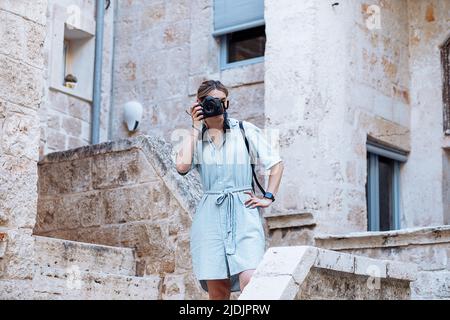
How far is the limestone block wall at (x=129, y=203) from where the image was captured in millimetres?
7348

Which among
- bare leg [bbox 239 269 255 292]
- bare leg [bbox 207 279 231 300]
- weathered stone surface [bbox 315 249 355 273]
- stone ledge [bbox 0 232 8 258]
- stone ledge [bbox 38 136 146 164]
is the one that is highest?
stone ledge [bbox 38 136 146 164]

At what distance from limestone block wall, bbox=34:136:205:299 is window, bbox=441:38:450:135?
2.76 m

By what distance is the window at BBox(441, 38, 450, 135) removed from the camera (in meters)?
9.39

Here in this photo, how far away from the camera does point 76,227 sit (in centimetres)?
802

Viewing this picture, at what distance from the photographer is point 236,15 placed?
396 inches

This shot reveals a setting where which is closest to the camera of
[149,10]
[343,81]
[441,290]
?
[441,290]

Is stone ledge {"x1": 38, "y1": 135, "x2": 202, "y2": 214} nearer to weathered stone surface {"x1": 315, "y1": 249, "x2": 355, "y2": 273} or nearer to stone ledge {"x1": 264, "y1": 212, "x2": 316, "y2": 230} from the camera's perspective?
stone ledge {"x1": 264, "y1": 212, "x2": 316, "y2": 230}

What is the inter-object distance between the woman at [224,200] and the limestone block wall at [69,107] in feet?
16.1

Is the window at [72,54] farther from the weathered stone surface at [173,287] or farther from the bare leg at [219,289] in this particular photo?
the bare leg at [219,289]

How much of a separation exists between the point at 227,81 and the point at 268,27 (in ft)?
3.75

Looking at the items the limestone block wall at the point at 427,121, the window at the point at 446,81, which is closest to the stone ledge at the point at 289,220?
the limestone block wall at the point at 427,121

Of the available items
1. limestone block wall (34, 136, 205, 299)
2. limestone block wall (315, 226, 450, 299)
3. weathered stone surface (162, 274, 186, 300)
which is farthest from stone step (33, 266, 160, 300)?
limestone block wall (315, 226, 450, 299)

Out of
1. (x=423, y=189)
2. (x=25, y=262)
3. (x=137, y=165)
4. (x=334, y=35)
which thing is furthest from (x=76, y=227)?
(x=423, y=189)

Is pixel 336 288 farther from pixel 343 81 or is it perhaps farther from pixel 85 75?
pixel 85 75
